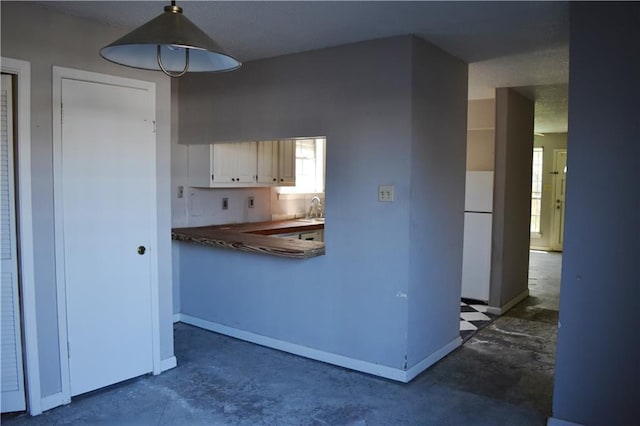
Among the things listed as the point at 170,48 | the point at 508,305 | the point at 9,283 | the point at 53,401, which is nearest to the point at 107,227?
the point at 9,283

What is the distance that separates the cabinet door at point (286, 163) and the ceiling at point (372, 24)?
1.35 metres

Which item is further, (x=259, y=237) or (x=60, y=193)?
(x=259, y=237)

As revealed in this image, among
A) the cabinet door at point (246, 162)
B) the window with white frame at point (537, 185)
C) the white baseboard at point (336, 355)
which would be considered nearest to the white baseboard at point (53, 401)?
Answer: the white baseboard at point (336, 355)

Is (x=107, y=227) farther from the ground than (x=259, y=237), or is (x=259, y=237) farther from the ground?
(x=107, y=227)

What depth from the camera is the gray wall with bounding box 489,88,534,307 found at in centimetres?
497

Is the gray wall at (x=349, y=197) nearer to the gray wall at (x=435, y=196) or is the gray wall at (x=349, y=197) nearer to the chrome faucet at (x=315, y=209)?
the gray wall at (x=435, y=196)

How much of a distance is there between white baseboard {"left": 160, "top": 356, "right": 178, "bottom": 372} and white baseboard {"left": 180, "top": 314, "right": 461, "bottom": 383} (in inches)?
28.4

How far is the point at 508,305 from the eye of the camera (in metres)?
5.25

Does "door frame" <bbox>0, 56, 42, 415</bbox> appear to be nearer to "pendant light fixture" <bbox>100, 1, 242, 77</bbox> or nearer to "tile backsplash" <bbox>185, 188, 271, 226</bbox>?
"pendant light fixture" <bbox>100, 1, 242, 77</bbox>

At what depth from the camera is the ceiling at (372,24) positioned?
2730 mm

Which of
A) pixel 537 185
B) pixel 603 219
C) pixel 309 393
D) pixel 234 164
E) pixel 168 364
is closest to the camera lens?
pixel 603 219

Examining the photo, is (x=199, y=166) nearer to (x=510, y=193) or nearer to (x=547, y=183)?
(x=510, y=193)

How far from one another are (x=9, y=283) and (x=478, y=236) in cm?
428

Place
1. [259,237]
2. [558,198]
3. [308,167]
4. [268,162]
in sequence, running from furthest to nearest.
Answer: [558,198] → [308,167] → [268,162] → [259,237]
